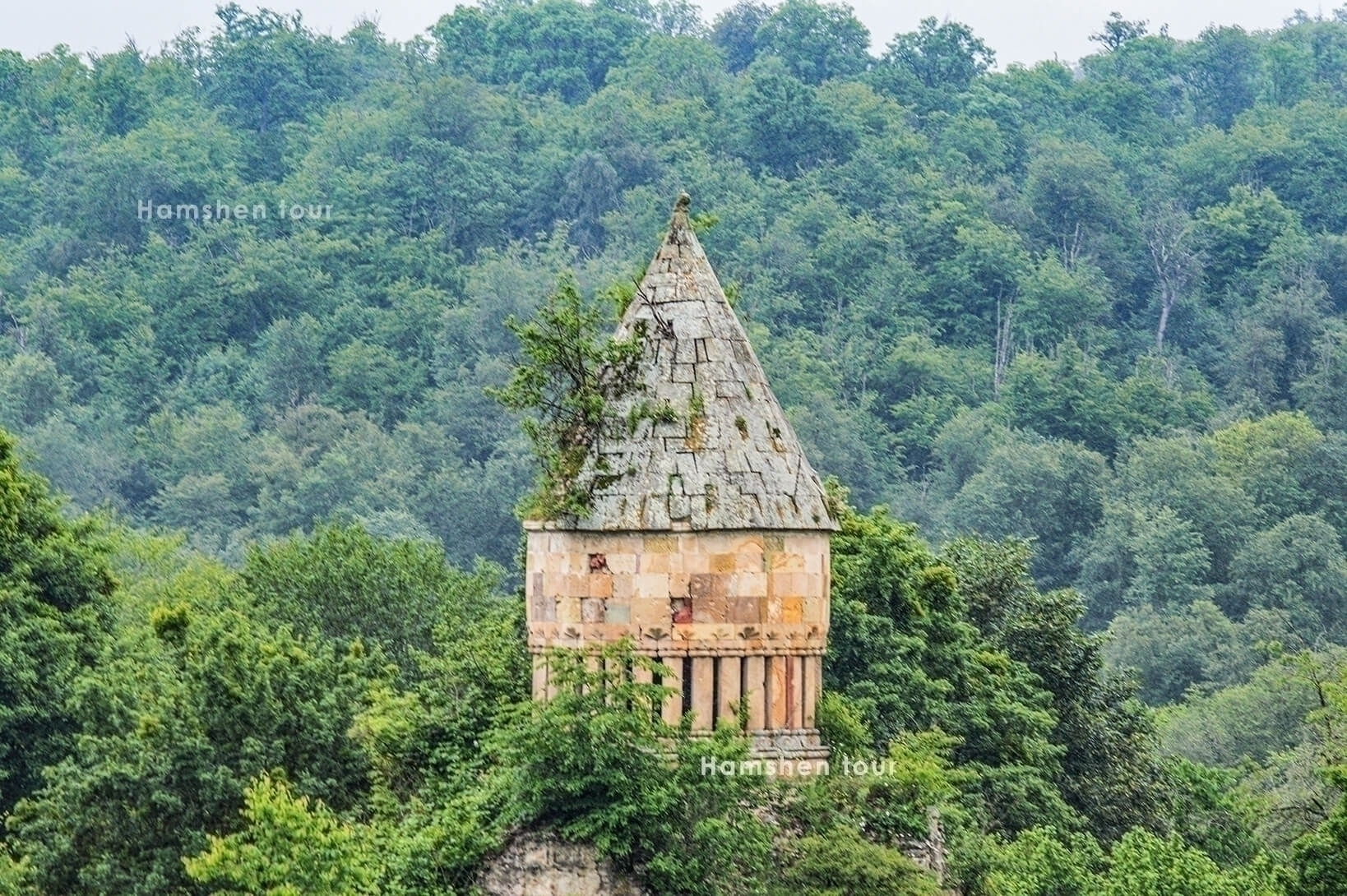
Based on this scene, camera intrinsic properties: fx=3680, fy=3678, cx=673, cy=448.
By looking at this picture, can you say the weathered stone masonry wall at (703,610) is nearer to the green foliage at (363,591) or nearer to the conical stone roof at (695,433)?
the conical stone roof at (695,433)

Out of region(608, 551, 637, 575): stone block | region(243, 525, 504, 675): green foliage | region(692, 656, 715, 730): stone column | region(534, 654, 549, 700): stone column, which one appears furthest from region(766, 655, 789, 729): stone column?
region(243, 525, 504, 675): green foliage

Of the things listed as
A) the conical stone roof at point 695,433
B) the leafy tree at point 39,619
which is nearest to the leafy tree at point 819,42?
the leafy tree at point 39,619

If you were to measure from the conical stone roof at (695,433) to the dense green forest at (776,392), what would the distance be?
166 cm

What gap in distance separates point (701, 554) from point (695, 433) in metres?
1.27

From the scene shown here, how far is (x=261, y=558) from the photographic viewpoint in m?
56.7

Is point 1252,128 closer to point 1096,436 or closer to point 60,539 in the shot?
point 1096,436

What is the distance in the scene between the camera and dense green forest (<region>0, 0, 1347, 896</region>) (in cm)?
3750

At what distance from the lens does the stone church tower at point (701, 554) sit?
34.0m

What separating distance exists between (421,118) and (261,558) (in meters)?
92.9

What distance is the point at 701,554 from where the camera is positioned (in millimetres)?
34000

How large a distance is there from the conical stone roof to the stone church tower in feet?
0.04

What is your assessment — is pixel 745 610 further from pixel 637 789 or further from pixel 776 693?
pixel 637 789

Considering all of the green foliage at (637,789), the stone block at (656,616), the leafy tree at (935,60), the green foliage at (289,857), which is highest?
the leafy tree at (935,60)

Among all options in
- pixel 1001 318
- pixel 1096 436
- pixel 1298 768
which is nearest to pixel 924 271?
pixel 1001 318
